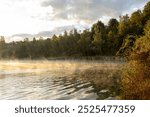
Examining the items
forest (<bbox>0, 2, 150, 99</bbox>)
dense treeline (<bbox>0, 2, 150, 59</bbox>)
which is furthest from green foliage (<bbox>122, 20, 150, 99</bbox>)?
dense treeline (<bbox>0, 2, 150, 59</bbox>)

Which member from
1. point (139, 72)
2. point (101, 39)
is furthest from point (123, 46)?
point (101, 39)

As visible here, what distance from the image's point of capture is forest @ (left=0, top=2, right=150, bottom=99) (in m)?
6.35

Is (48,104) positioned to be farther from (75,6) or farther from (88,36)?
(88,36)

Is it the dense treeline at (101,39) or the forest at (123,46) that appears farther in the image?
the dense treeline at (101,39)

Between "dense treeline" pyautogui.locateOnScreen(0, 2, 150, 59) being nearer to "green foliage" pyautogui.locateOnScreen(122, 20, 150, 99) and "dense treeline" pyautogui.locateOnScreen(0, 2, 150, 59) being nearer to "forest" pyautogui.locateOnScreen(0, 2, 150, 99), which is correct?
"forest" pyautogui.locateOnScreen(0, 2, 150, 99)

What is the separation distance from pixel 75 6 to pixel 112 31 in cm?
131

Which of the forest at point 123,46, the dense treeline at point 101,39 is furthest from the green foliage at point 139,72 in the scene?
the dense treeline at point 101,39

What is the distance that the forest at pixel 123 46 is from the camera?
6352mm

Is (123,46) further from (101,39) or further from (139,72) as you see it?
(101,39)

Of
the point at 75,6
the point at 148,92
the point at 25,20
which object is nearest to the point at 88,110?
the point at 148,92

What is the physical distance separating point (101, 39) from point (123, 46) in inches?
154

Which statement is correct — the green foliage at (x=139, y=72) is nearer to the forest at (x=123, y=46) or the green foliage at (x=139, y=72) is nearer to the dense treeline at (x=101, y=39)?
the forest at (x=123, y=46)

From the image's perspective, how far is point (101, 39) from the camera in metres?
11.2

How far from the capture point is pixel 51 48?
704 inches
